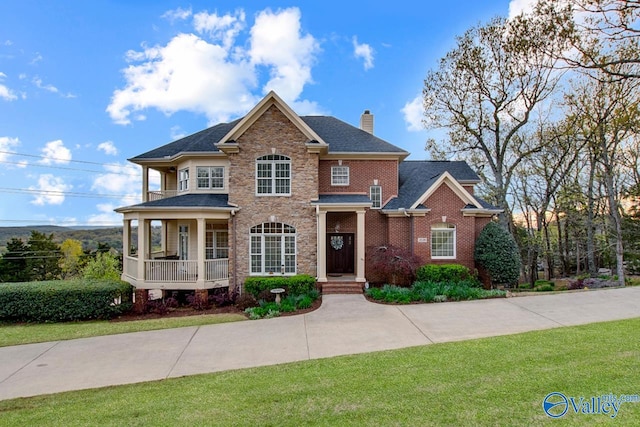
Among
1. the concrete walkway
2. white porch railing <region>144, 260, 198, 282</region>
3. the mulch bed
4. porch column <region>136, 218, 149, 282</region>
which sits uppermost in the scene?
porch column <region>136, 218, 149, 282</region>

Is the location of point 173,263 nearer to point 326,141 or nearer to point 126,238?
point 126,238

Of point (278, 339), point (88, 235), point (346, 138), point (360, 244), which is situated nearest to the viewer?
point (278, 339)

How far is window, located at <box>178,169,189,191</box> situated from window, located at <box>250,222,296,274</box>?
16.0 feet

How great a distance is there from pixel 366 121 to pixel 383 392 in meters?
17.0

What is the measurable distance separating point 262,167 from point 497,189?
1665 centimetres

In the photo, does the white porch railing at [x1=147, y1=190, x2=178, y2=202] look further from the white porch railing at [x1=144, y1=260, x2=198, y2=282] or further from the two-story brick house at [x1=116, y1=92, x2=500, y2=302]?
the white porch railing at [x1=144, y1=260, x2=198, y2=282]

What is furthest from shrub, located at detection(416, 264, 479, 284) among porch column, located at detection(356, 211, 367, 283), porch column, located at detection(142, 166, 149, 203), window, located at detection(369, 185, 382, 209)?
porch column, located at detection(142, 166, 149, 203)

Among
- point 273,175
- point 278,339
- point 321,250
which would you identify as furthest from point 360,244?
point 278,339

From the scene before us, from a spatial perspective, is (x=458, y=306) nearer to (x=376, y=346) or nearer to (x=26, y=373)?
(x=376, y=346)

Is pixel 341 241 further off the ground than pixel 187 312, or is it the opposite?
pixel 341 241

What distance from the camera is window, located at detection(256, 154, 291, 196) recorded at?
15.8 metres

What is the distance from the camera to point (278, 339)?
29.9 feet

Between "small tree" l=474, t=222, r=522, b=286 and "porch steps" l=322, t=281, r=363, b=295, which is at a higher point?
"small tree" l=474, t=222, r=522, b=286

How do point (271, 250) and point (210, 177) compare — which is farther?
point (210, 177)
